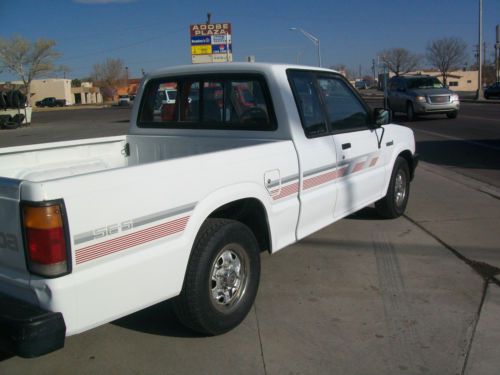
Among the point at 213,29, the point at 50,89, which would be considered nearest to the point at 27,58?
the point at 50,89

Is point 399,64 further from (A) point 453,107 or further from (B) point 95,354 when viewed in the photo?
A: (B) point 95,354

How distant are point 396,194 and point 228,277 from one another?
11.1 feet

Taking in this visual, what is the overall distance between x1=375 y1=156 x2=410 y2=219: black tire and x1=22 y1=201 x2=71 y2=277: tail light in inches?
170

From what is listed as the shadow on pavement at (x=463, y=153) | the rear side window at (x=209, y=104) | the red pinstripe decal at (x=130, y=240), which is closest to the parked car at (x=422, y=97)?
the shadow on pavement at (x=463, y=153)

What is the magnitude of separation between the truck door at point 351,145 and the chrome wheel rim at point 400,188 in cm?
65

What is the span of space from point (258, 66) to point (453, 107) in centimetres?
1875

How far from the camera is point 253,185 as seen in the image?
144 inches

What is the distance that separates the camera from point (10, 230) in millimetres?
2662

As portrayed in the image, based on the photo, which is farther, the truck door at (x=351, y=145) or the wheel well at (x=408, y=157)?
the wheel well at (x=408, y=157)

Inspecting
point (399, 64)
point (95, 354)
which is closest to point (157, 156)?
point (95, 354)

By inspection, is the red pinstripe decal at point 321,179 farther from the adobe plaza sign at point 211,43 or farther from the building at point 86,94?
the building at point 86,94

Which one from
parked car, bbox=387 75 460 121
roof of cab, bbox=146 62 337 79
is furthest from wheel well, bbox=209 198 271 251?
parked car, bbox=387 75 460 121

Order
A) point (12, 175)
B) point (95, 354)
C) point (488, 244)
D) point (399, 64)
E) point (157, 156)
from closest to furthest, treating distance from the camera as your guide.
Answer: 1. point (95, 354)
2. point (12, 175)
3. point (157, 156)
4. point (488, 244)
5. point (399, 64)

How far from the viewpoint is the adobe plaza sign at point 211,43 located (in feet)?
95.3
